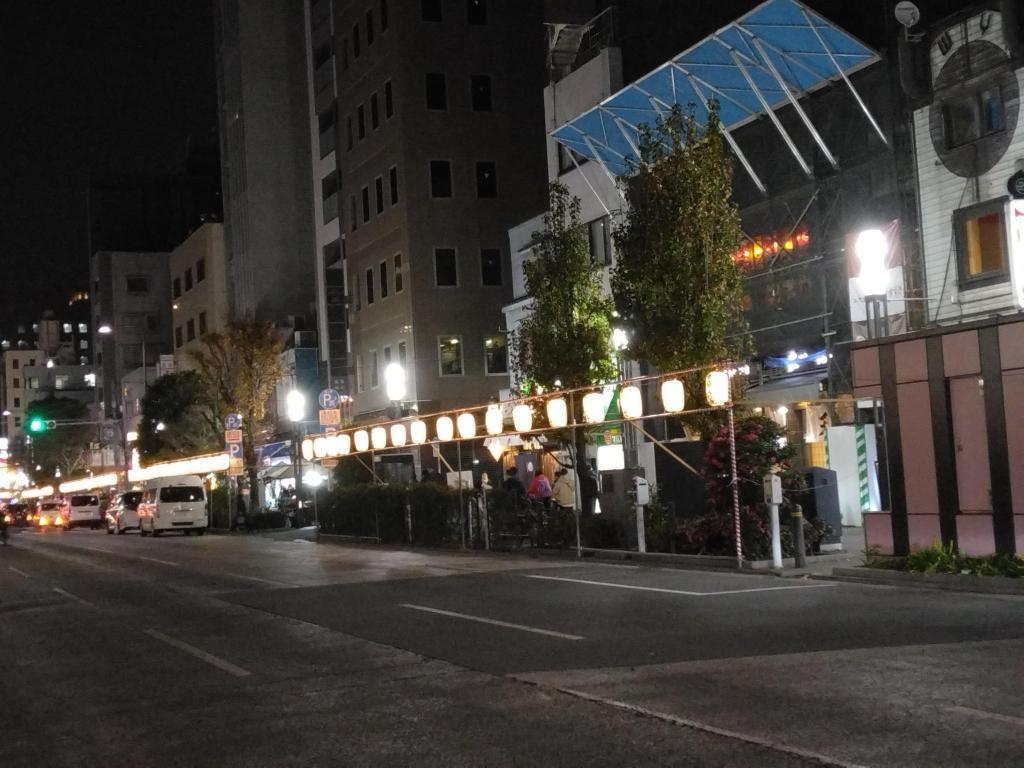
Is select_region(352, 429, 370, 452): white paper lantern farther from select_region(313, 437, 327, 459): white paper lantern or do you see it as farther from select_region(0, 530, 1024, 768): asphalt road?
select_region(0, 530, 1024, 768): asphalt road

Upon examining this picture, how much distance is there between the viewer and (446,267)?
45656 mm

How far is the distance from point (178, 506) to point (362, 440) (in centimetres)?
1304

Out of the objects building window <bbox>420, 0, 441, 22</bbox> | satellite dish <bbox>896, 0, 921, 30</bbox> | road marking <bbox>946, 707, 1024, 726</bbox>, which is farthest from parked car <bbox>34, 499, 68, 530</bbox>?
road marking <bbox>946, 707, 1024, 726</bbox>

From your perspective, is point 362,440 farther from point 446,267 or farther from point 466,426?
point 446,267

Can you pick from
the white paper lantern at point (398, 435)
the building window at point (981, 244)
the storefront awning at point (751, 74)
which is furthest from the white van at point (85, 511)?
the building window at point (981, 244)

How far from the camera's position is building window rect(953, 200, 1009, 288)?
21078mm

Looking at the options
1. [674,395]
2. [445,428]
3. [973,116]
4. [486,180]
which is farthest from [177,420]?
[973,116]

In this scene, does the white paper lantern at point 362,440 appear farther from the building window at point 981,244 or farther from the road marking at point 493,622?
the road marking at point 493,622

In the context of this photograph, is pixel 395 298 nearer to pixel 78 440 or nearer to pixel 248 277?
pixel 248 277

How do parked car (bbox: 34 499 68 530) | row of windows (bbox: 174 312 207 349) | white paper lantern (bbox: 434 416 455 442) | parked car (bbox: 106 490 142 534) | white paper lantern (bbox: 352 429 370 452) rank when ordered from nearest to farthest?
white paper lantern (bbox: 434 416 455 442) < white paper lantern (bbox: 352 429 370 452) < parked car (bbox: 106 490 142 534) < parked car (bbox: 34 499 68 530) < row of windows (bbox: 174 312 207 349)

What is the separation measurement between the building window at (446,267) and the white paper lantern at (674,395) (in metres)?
24.4

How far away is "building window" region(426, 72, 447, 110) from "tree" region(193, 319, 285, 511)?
12236 mm

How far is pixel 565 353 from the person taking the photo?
27.7m

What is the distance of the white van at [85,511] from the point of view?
61781 millimetres
